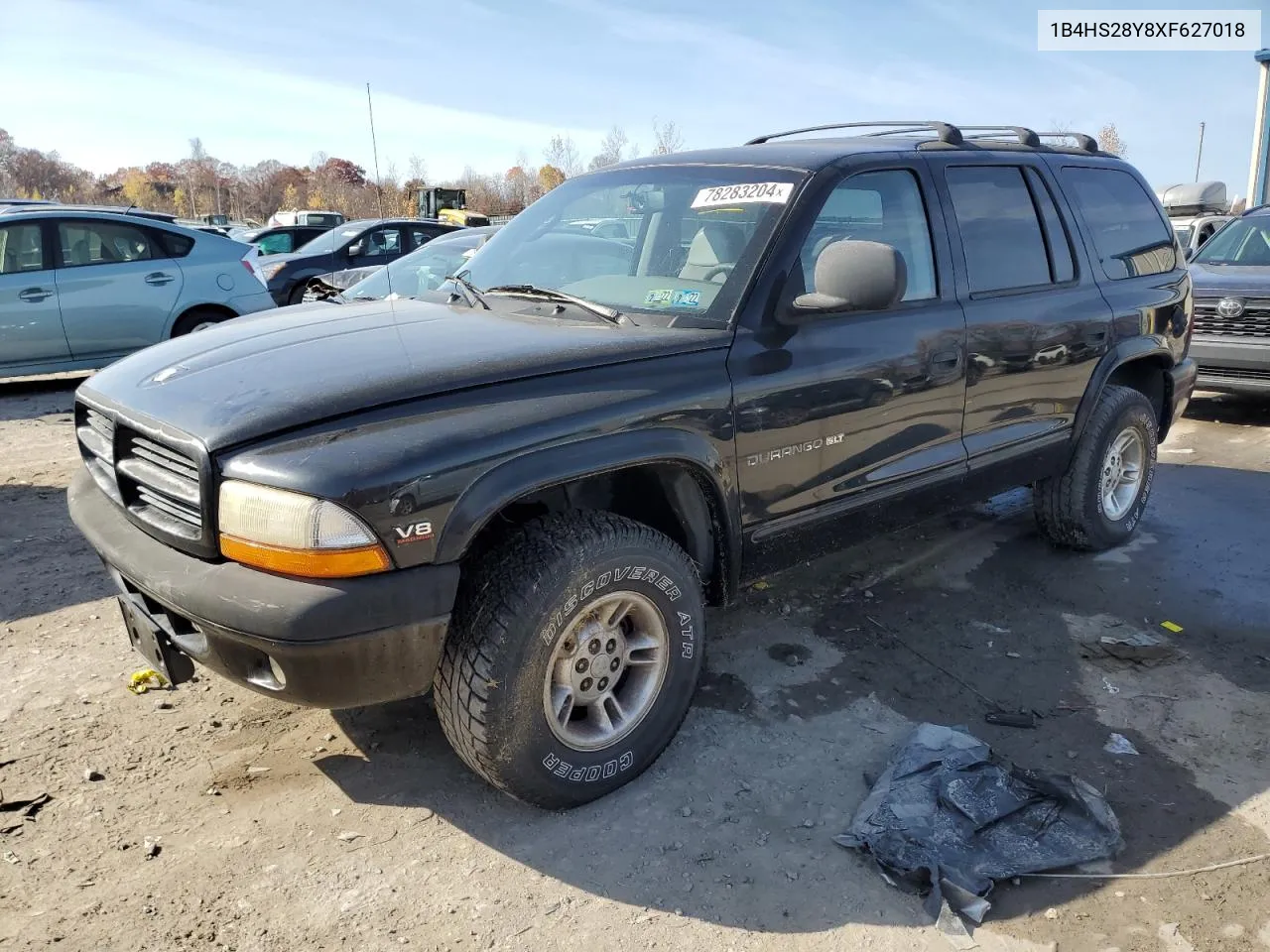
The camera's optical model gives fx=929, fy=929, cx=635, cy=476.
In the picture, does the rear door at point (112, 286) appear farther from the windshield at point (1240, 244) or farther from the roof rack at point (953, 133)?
the windshield at point (1240, 244)

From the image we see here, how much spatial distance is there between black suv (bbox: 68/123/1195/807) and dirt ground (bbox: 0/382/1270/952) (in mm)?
322

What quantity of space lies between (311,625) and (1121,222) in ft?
14.2

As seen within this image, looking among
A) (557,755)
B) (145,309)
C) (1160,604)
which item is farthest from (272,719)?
(145,309)

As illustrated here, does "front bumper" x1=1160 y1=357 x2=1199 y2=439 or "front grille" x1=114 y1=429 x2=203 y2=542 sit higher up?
"front grille" x1=114 y1=429 x2=203 y2=542

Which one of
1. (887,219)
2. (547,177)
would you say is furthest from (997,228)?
(547,177)

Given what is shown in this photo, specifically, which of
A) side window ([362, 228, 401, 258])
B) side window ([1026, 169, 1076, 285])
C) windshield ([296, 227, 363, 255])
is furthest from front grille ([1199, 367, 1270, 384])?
windshield ([296, 227, 363, 255])

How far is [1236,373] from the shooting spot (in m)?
7.52

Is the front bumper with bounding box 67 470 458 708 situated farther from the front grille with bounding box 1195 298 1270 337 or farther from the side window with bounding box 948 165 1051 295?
the front grille with bounding box 1195 298 1270 337

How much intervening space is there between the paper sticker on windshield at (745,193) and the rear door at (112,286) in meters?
6.60

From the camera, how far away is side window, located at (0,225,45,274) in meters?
7.69

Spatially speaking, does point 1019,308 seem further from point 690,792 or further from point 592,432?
point 690,792

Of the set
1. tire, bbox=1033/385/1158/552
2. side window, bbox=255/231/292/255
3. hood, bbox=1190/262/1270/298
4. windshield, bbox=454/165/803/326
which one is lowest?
tire, bbox=1033/385/1158/552

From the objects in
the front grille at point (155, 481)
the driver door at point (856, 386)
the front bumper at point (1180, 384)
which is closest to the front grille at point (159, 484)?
the front grille at point (155, 481)

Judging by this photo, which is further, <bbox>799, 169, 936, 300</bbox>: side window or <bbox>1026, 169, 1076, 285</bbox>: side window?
<bbox>1026, 169, 1076, 285</bbox>: side window
